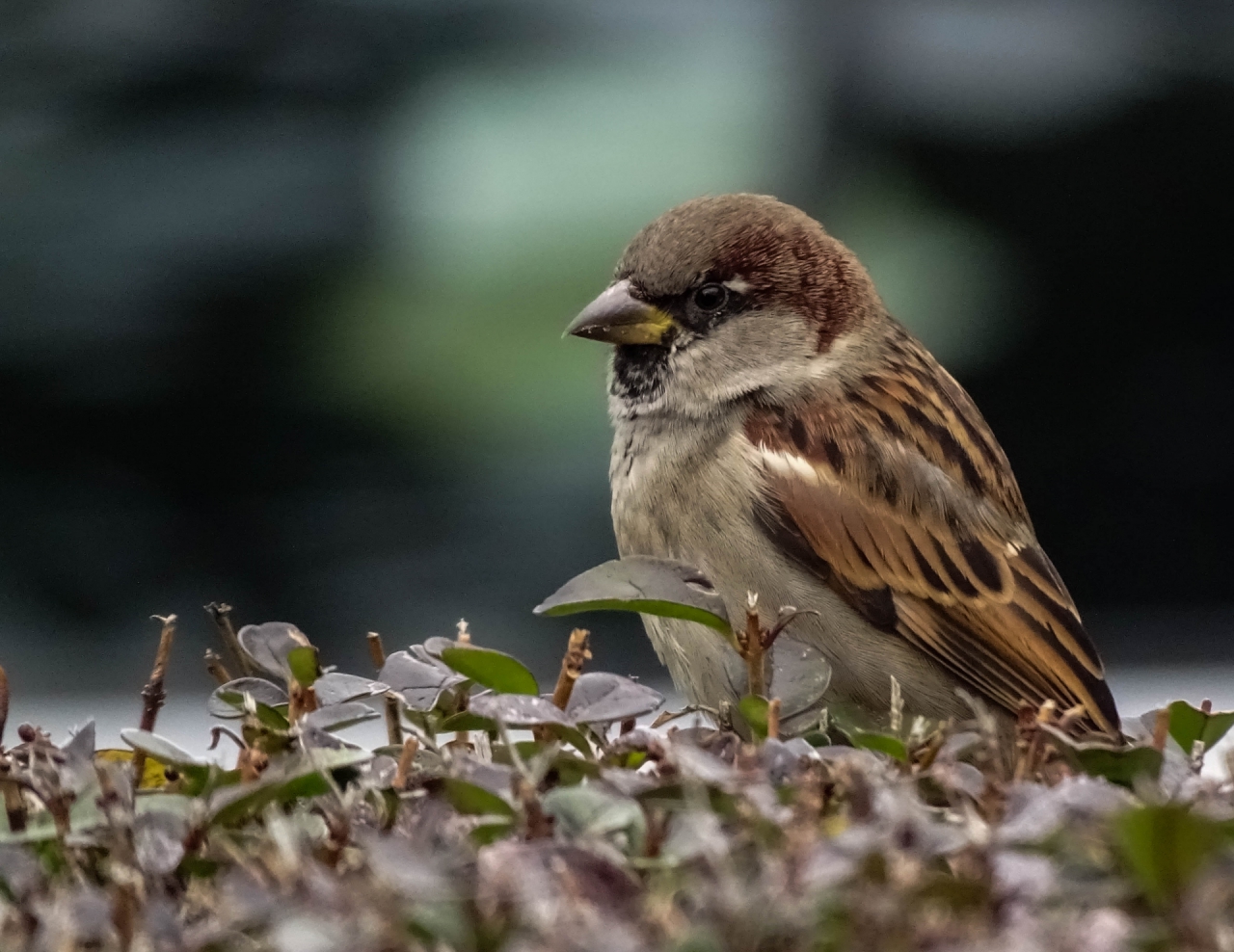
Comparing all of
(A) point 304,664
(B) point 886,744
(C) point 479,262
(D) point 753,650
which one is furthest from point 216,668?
(C) point 479,262

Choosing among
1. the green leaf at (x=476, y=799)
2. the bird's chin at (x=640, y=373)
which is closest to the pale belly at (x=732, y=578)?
the bird's chin at (x=640, y=373)

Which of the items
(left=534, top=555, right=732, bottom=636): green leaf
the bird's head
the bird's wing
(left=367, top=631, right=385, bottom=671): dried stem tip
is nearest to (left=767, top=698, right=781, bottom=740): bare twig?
(left=534, top=555, right=732, bottom=636): green leaf

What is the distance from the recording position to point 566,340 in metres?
3.21

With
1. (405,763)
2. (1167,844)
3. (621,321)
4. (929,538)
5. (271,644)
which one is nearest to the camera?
(1167,844)

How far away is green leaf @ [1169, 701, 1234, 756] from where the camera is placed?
125 cm

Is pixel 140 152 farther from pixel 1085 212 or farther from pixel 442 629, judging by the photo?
pixel 1085 212

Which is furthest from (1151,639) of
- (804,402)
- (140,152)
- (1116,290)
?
(140,152)

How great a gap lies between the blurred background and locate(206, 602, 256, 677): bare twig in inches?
74.8

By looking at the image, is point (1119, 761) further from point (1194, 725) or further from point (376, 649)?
point (376, 649)

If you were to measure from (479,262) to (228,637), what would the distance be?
2019 millimetres

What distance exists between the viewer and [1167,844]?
758mm

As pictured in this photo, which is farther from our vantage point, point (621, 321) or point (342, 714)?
point (621, 321)

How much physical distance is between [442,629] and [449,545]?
0.59 feet

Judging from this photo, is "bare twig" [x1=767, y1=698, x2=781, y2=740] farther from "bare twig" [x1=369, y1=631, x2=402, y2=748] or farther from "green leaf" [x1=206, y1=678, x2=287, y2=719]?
"green leaf" [x1=206, y1=678, x2=287, y2=719]
